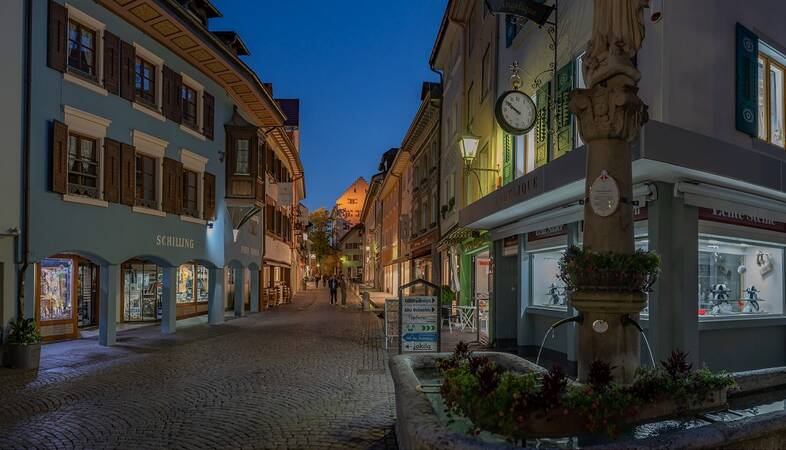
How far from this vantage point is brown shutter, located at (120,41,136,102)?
16469mm

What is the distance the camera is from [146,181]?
18.2 meters

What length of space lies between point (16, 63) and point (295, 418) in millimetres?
10009

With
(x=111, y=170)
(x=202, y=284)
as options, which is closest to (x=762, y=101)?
(x=111, y=170)

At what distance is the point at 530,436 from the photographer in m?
4.45

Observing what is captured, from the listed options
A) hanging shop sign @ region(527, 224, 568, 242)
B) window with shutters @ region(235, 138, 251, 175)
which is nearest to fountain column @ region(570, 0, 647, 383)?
hanging shop sign @ region(527, 224, 568, 242)

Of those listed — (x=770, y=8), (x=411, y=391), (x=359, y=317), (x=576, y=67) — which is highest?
(x=770, y=8)

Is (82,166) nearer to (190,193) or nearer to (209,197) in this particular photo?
(190,193)

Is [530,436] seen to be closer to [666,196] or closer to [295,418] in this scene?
[295,418]

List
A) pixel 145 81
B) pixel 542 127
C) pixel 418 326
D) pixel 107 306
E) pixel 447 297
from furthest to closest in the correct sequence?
pixel 447 297 < pixel 145 81 < pixel 107 306 < pixel 542 127 < pixel 418 326

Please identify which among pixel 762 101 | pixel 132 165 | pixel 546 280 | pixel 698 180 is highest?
pixel 762 101

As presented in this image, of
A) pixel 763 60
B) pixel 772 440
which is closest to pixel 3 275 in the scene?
pixel 772 440

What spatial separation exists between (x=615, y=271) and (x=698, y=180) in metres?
4.26

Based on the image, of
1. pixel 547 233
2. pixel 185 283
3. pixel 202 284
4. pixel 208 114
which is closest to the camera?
pixel 547 233

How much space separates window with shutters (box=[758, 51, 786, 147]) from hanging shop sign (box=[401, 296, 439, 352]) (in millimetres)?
6335
